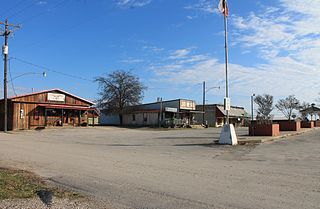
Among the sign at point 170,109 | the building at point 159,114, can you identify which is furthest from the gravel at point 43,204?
the sign at point 170,109

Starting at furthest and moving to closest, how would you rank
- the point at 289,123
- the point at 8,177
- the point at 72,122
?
1. the point at 72,122
2. the point at 289,123
3. the point at 8,177

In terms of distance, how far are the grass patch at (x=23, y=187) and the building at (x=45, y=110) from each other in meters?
36.3

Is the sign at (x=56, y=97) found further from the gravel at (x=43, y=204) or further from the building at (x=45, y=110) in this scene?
the gravel at (x=43, y=204)

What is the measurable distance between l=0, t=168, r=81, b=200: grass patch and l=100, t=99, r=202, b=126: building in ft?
161

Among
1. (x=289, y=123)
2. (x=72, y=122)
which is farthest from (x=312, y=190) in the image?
(x=72, y=122)

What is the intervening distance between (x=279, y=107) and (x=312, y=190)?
322 feet

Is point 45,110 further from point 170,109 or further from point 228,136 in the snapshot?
point 228,136

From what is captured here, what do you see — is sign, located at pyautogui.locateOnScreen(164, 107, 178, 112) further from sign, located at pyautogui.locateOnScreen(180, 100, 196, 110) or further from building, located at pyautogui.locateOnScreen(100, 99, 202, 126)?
sign, located at pyautogui.locateOnScreen(180, 100, 196, 110)

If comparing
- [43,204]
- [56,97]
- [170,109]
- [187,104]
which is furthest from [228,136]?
[187,104]

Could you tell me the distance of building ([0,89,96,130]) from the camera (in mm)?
43906

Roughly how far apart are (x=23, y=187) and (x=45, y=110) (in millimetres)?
39797

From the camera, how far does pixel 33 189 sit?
8.02 meters

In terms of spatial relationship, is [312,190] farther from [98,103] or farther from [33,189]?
[98,103]

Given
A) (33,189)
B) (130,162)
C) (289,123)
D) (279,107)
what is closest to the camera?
Result: (33,189)
